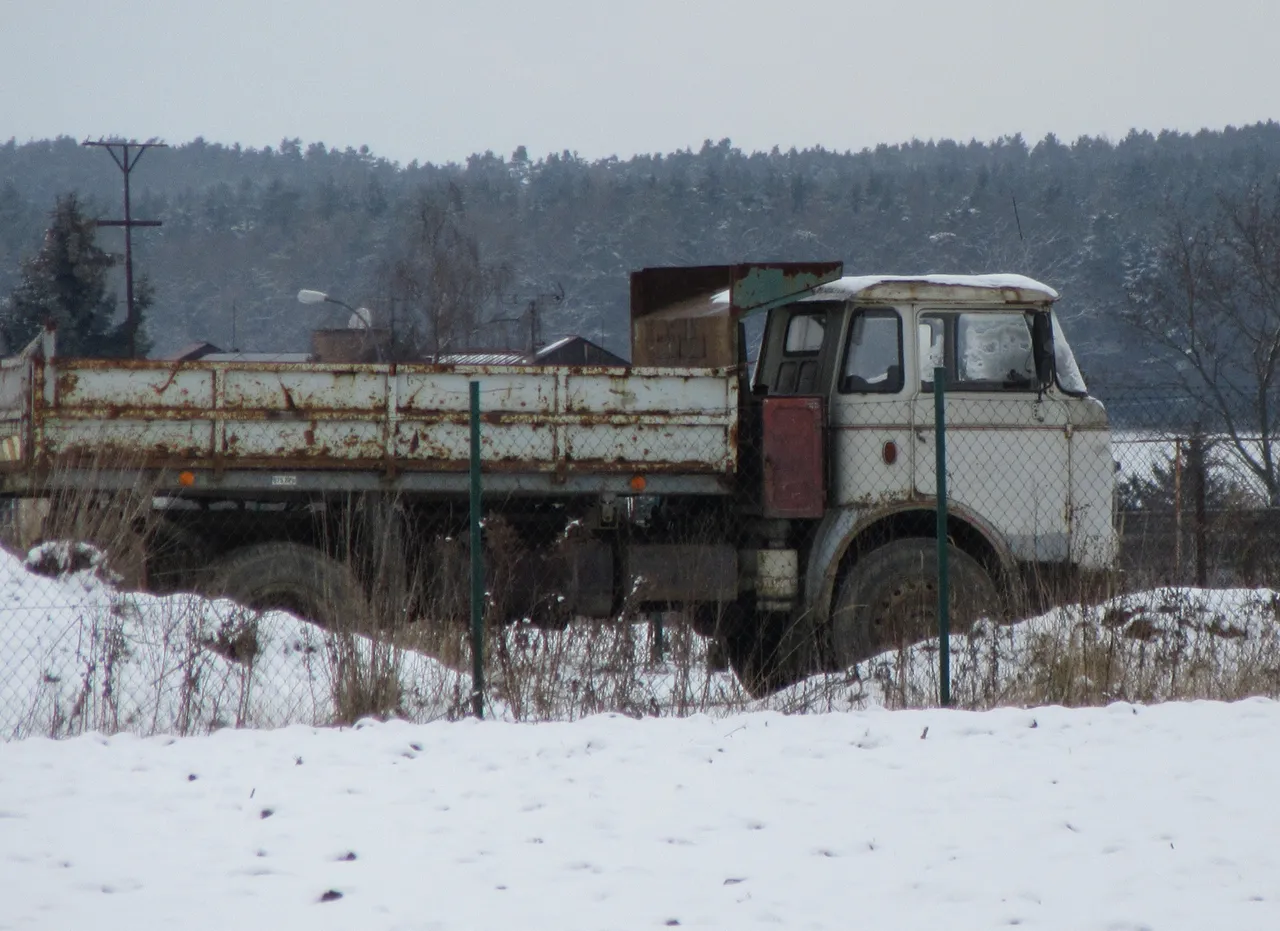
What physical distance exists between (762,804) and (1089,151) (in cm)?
10987

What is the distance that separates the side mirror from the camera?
9750mm

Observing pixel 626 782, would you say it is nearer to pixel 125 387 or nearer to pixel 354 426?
pixel 354 426

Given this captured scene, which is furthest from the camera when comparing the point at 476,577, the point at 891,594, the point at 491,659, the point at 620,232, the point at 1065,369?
the point at 620,232

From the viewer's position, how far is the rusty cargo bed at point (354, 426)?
8641 mm

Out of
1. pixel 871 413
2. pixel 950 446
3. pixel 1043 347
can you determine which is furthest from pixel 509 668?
pixel 1043 347

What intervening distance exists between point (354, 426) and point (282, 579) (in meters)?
1.05

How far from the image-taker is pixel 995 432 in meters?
9.59

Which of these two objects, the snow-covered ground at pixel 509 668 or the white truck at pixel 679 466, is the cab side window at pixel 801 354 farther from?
the snow-covered ground at pixel 509 668

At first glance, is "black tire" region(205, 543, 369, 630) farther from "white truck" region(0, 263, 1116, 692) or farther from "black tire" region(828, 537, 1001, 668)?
"black tire" region(828, 537, 1001, 668)

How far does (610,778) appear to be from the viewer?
6.41 m

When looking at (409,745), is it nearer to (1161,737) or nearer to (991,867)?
(991,867)

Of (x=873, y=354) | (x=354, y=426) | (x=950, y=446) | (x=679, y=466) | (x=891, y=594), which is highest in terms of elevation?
(x=873, y=354)

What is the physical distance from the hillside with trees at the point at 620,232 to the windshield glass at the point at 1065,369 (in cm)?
4892

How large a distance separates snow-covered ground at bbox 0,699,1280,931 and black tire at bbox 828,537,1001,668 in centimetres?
172
